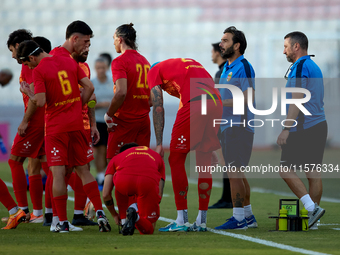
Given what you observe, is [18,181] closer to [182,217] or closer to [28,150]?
[28,150]

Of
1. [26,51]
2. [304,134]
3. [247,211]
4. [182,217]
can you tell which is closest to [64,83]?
[26,51]

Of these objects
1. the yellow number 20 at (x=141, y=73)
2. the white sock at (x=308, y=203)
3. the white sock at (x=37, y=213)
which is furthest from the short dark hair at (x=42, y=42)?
the white sock at (x=308, y=203)

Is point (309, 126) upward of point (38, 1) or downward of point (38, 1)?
downward

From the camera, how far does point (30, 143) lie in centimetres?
604

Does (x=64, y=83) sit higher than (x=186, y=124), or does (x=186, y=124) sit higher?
(x=64, y=83)

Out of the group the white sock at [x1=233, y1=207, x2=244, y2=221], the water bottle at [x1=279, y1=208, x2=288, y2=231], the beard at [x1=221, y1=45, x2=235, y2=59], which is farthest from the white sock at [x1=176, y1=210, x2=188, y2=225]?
the beard at [x1=221, y1=45, x2=235, y2=59]

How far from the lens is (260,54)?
28.5 metres

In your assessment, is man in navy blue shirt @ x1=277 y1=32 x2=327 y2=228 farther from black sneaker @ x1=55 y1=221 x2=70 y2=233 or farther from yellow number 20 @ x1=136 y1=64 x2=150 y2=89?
black sneaker @ x1=55 y1=221 x2=70 y2=233

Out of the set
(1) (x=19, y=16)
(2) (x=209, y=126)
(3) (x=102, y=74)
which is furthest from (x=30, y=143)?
(1) (x=19, y=16)

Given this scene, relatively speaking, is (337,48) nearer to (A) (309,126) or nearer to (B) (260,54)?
(B) (260,54)

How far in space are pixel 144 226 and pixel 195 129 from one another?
1.03 metres

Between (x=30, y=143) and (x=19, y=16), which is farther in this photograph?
(x=19, y=16)

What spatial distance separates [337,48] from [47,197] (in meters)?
26.5

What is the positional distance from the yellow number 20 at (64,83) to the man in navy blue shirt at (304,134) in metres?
2.12
